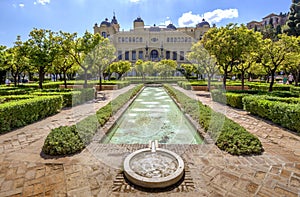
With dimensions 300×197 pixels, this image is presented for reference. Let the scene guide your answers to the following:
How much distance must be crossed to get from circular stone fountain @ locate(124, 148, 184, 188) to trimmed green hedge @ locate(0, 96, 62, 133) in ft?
Result: 13.7

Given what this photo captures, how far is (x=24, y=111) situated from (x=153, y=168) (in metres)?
4.95

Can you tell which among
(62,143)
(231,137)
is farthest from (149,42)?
(62,143)

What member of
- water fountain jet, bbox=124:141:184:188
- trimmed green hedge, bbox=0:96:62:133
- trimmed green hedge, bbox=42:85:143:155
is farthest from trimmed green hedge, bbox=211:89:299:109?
trimmed green hedge, bbox=0:96:62:133

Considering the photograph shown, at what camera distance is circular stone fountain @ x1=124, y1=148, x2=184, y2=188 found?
2.95 m

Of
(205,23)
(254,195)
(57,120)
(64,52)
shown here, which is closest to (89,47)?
(64,52)

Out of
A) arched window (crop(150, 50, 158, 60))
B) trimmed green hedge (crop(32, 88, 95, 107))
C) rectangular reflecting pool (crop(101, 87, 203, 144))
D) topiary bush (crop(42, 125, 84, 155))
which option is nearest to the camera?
topiary bush (crop(42, 125, 84, 155))

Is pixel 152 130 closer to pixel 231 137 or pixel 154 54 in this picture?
pixel 231 137

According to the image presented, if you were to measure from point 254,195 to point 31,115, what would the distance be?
6.61 meters

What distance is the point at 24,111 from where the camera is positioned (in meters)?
6.26

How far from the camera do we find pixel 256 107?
23.9 ft

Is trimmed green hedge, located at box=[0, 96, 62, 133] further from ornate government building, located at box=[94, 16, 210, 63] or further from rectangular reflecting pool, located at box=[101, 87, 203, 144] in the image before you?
ornate government building, located at box=[94, 16, 210, 63]

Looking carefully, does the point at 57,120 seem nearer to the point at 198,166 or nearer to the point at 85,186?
the point at 85,186

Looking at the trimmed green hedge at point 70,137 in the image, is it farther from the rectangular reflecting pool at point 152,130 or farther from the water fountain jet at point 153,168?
the water fountain jet at point 153,168

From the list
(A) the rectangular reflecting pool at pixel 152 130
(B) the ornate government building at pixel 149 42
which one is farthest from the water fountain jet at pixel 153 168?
(B) the ornate government building at pixel 149 42
